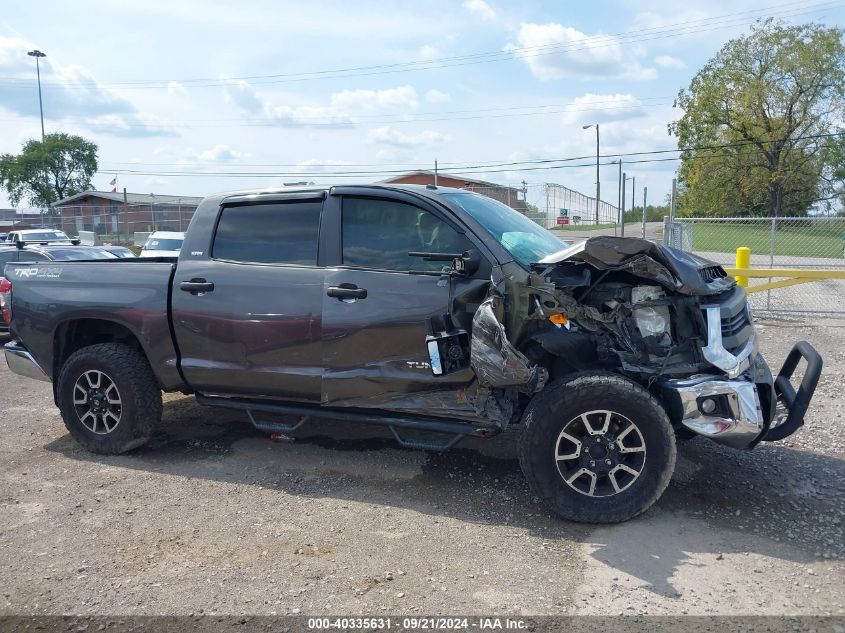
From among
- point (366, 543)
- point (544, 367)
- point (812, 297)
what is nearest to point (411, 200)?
point (544, 367)

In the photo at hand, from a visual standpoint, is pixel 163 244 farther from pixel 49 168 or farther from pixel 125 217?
pixel 49 168

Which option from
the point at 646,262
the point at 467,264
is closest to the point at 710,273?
the point at 646,262

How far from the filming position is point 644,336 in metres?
4.19

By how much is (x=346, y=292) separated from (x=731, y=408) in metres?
2.41

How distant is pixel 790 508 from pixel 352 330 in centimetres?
286

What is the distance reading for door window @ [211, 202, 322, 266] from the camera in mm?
4980

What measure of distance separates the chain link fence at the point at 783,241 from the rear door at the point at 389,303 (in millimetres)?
10195

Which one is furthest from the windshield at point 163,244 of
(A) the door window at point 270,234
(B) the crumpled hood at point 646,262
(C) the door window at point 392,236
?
(B) the crumpled hood at point 646,262

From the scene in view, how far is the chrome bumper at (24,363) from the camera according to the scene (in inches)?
226

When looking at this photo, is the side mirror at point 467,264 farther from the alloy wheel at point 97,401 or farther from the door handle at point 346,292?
the alloy wheel at point 97,401

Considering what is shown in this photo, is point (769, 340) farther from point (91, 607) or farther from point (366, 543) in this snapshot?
point (91, 607)

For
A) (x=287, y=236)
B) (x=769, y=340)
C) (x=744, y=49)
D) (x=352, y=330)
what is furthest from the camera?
(x=744, y=49)

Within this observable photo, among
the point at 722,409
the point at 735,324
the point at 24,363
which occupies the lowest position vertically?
the point at 24,363

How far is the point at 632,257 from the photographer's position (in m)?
4.07
